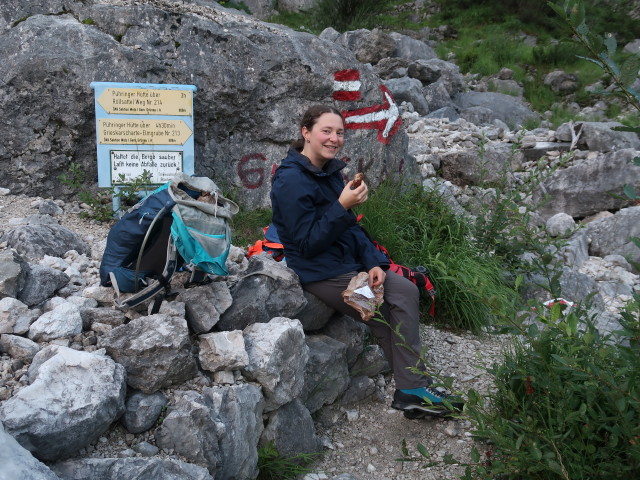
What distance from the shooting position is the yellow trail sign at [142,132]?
194 inches

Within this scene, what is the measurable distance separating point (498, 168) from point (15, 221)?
6265mm

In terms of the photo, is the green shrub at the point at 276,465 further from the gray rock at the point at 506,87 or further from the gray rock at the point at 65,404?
the gray rock at the point at 506,87

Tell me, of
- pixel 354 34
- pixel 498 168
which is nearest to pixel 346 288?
pixel 498 168

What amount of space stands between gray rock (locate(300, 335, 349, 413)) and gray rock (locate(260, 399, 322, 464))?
166 millimetres

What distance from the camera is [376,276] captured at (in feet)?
11.5

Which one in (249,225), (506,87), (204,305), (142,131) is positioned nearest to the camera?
(204,305)

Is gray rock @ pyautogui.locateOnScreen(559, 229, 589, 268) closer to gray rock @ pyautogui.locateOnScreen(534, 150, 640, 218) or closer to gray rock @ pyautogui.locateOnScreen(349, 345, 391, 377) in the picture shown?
gray rock @ pyautogui.locateOnScreen(534, 150, 640, 218)

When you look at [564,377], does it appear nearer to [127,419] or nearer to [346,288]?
[346,288]

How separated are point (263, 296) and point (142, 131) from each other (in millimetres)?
2329

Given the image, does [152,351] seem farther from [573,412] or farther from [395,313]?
[573,412]

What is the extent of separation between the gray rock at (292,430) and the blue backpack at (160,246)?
0.80 m

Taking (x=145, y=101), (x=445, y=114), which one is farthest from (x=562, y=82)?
(x=145, y=101)

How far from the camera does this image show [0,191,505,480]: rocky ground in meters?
2.60

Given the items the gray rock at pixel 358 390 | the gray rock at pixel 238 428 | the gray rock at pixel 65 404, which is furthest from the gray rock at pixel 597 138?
the gray rock at pixel 65 404
